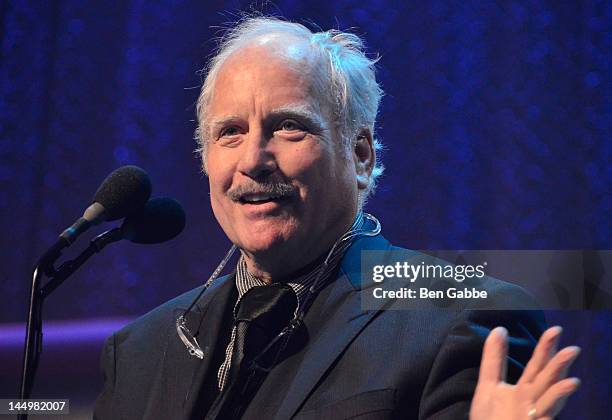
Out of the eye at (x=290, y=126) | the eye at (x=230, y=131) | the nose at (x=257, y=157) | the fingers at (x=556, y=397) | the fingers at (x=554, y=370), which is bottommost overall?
the fingers at (x=556, y=397)

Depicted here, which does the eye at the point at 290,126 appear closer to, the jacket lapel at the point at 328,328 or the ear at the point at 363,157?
the ear at the point at 363,157

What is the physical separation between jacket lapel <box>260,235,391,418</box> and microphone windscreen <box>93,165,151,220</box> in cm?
44

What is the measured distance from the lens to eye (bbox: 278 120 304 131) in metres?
1.70

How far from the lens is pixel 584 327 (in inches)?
87.3

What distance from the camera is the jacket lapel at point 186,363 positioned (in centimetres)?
170

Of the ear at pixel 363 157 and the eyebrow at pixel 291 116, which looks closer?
the eyebrow at pixel 291 116

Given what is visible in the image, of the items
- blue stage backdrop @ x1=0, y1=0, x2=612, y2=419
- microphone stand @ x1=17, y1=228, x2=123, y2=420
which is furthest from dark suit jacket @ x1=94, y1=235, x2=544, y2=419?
blue stage backdrop @ x1=0, y1=0, x2=612, y2=419

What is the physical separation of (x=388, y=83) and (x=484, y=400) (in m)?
1.45

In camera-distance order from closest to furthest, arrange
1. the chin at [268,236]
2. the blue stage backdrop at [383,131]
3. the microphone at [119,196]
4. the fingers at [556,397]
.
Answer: the fingers at [556,397]
the microphone at [119,196]
the chin at [268,236]
the blue stage backdrop at [383,131]

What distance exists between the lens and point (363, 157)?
1881 mm

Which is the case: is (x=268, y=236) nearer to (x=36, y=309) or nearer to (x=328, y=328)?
(x=328, y=328)

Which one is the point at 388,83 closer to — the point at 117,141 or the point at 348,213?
the point at 348,213

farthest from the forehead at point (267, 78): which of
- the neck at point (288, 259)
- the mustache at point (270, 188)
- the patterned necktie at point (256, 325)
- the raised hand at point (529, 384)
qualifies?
the raised hand at point (529, 384)

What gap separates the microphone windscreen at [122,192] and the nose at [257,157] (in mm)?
213
